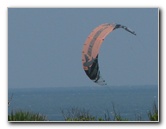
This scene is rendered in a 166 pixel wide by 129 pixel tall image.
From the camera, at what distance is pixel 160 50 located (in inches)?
212

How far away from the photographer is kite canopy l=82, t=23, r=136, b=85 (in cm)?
547

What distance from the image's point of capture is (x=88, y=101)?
17.9ft

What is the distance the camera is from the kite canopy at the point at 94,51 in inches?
215

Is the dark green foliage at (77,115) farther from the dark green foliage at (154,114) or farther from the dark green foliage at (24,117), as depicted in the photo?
the dark green foliage at (154,114)

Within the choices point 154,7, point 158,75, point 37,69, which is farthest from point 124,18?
point 37,69

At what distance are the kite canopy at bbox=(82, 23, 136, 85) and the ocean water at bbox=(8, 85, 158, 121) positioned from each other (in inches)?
4.9

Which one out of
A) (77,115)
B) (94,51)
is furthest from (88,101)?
(94,51)

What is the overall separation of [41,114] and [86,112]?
438 mm

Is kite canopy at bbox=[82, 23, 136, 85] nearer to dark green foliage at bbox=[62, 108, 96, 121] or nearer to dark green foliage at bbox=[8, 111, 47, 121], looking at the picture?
dark green foliage at bbox=[62, 108, 96, 121]

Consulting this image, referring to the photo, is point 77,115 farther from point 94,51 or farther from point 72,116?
point 94,51

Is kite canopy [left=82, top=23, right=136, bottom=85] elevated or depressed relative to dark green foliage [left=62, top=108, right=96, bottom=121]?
elevated

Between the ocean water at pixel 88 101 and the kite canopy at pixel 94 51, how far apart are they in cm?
12

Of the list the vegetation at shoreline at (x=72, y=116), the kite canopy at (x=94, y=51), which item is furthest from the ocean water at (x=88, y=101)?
the kite canopy at (x=94, y=51)

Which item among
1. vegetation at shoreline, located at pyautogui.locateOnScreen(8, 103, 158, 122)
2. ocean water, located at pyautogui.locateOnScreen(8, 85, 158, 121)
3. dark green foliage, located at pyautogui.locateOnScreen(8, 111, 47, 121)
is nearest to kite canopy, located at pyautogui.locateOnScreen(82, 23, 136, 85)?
ocean water, located at pyautogui.locateOnScreen(8, 85, 158, 121)
